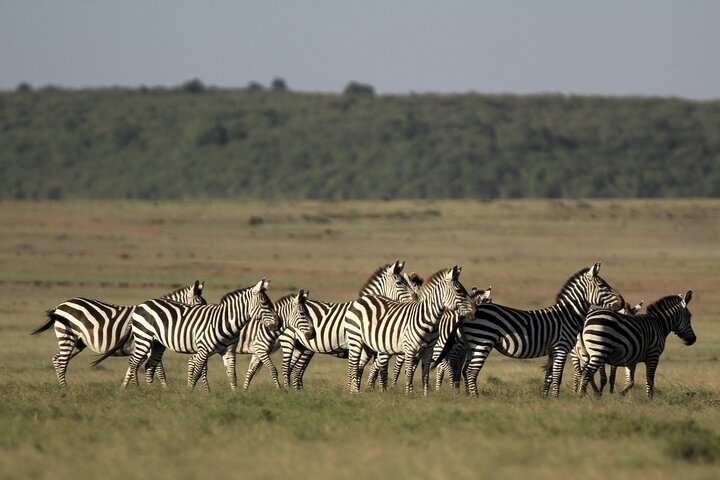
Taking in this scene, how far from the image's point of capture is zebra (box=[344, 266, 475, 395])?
15.1m

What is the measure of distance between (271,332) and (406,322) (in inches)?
68.9

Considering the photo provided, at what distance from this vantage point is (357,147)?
271 ft

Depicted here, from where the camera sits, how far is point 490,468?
1023cm

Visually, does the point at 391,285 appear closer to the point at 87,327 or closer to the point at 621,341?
the point at 621,341

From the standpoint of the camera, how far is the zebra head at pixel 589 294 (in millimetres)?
16328

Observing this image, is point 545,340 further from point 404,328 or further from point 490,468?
point 490,468

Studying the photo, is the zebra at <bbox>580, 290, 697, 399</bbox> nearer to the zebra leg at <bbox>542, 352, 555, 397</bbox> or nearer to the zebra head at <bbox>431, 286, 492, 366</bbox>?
the zebra leg at <bbox>542, 352, 555, 397</bbox>

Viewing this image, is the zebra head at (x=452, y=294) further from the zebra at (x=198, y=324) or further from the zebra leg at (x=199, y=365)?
the zebra leg at (x=199, y=365)

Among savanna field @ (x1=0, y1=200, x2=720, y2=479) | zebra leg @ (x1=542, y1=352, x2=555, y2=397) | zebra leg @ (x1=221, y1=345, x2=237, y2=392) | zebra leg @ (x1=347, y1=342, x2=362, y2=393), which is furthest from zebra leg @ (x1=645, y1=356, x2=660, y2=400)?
zebra leg @ (x1=221, y1=345, x2=237, y2=392)

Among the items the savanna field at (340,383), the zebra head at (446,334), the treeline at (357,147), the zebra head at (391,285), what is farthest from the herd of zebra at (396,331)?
the treeline at (357,147)

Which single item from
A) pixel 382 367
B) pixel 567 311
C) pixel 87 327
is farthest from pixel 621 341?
pixel 87 327

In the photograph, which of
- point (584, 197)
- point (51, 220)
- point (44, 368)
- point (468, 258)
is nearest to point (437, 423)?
point (44, 368)

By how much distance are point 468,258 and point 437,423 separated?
88.5 feet

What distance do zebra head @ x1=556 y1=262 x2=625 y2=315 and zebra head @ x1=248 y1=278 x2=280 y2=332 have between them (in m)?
3.74
